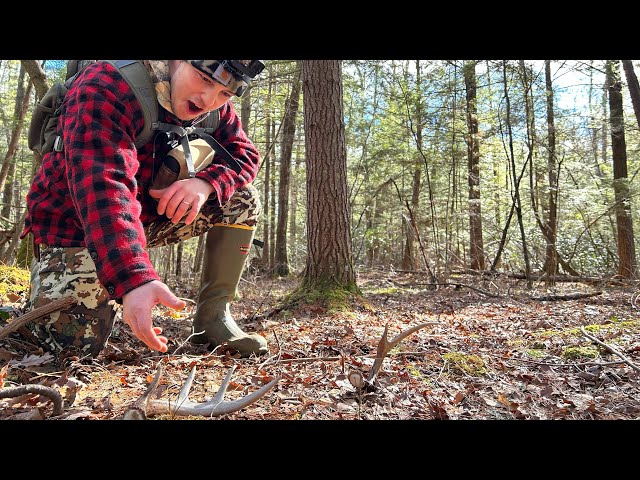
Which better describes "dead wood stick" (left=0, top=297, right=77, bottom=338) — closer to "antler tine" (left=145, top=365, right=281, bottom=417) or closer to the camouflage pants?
the camouflage pants

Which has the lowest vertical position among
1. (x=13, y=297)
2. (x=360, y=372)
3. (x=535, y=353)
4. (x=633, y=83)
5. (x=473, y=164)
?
(x=535, y=353)

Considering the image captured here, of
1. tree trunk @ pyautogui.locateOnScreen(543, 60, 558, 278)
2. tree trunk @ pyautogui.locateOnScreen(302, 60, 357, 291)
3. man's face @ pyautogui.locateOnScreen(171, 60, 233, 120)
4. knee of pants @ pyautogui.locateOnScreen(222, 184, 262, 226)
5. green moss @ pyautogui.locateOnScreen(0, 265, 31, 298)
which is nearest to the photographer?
man's face @ pyautogui.locateOnScreen(171, 60, 233, 120)

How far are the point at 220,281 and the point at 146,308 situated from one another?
1682 mm

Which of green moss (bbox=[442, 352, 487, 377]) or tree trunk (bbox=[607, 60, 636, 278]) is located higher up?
tree trunk (bbox=[607, 60, 636, 278])

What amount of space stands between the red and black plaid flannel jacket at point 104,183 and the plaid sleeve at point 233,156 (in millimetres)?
11

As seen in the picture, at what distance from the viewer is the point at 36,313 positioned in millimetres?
2322

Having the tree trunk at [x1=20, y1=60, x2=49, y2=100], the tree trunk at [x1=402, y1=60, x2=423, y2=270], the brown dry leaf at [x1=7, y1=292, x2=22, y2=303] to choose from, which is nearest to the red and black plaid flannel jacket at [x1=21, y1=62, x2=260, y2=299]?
the brown dry leaf at [x1=7, y1=292, x2=22, y2=303]

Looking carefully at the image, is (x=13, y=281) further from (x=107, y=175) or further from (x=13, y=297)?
(x=107, y=175)

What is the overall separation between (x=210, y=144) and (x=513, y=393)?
2.29 m

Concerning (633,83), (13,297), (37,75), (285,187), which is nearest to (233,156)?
(13,297)

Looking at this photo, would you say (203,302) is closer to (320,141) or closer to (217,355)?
(217,355)

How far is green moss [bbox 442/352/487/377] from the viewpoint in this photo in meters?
2.50
